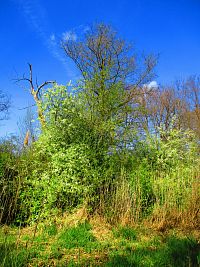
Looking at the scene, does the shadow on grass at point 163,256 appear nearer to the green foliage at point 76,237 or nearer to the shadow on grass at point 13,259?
the green foliage at point 76,237

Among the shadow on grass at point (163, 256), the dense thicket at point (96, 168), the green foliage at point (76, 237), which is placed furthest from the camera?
the dense thicket at point (96, 168)

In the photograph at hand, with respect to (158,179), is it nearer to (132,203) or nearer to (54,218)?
(132,203)

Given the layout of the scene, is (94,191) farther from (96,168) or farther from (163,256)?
(163,256)

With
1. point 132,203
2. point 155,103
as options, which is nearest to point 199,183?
point 132,203

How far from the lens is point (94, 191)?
26.7 ft

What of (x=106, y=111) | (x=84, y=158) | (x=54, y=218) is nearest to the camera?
(x=54, y=218)

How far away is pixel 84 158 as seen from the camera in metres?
8.59

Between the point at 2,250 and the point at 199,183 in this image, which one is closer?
the point at 2,250

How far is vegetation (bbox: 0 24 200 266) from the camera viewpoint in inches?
204

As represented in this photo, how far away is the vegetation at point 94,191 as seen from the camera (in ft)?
17.0

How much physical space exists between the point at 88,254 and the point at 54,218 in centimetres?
257

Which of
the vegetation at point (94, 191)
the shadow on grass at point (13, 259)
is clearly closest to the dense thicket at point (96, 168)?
the vegetation at point (94, 191)

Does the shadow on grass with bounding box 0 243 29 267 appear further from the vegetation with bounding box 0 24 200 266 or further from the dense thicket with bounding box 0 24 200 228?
the dense thicket with bounding box 0 24 200 228

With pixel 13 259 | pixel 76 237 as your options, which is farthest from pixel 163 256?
pixel 13 259
